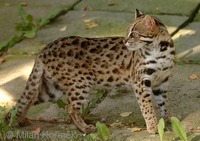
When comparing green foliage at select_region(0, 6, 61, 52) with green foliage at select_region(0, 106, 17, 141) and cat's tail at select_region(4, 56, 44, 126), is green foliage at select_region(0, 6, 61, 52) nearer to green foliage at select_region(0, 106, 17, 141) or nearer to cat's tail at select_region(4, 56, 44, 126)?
cat's tail at select_region(4, 56, 44, 126)

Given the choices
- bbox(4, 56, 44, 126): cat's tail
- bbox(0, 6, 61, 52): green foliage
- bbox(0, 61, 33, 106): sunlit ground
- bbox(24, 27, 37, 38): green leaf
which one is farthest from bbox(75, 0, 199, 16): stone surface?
bbox(4, 56, 44, 126): cat's tail

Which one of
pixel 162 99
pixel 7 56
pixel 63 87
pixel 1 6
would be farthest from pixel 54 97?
pixel 1 6

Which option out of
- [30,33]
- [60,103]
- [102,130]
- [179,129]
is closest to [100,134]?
[102,130]

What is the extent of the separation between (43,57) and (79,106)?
66 centimetres

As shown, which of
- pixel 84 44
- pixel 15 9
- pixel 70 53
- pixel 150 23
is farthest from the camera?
pixel 15 9

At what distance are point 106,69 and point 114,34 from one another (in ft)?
7.57

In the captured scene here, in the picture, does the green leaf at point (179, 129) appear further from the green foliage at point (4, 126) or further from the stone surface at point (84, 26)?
the stone surface at point (84, 26)

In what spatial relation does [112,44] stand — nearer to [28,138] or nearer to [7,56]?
[28,138]

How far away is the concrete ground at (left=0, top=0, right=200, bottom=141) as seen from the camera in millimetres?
6328

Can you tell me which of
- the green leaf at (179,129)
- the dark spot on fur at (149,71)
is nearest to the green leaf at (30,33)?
the dark spot on fur at (149,71)

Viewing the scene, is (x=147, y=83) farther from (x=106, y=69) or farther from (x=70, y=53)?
(x=70, y=53)

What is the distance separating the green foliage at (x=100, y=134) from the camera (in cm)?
563

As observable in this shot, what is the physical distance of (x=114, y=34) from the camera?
28.2ft

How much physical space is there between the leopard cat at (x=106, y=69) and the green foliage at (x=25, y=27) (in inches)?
90.3
